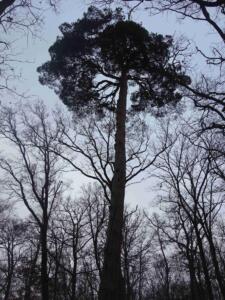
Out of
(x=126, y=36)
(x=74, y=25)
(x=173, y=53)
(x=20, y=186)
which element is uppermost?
(x=74, y=25)

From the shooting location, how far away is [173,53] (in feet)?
32.1

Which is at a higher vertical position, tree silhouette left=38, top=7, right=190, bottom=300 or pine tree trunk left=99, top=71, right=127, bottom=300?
tree silhouette left=38, top=7, right=190, bottom=300

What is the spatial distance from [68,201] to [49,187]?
1009 centimetres

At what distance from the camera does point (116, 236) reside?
22.1 ft

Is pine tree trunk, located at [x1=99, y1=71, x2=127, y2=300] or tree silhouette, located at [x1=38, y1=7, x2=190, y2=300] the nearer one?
pine tree trunk, located at [x1=99, y1=71, x2=127, y2=300]

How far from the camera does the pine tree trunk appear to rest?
5898 millimetres

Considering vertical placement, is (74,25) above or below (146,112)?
above

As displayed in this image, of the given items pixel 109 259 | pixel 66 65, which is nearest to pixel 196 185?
pixel 66 65

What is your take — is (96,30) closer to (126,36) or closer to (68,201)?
(126,36)

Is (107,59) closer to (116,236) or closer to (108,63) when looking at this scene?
(108,63)

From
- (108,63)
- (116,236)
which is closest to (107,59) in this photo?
(108,63)

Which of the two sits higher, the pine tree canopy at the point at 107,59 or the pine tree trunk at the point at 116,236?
the pine tree canopy at the point at 107,59

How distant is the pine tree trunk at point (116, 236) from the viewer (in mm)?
5898

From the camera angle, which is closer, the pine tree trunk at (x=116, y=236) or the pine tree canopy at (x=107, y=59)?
the pine tree trunk at (x=116, y=236)
